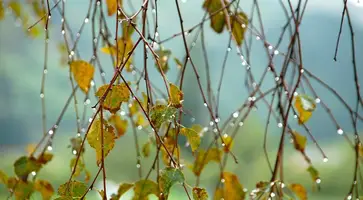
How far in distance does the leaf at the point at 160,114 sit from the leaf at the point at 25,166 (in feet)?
0.97

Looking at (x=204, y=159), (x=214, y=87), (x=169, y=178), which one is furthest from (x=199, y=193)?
(x=214, y=87)

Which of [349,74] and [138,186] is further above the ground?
[349,74]

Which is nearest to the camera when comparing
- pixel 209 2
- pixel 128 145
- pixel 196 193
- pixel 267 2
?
pixel 196 193

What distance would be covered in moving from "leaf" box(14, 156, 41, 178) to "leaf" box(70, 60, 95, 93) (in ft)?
0.41

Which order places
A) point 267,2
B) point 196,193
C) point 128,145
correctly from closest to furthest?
point 196,193
point 267,2
point 128,145

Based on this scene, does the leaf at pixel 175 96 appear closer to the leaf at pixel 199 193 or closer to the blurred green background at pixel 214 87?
the leaf at pixel 199 193

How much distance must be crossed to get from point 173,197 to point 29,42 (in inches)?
39.4

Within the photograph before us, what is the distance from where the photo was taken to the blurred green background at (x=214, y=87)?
7.70ft

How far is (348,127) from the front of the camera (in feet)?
8.05

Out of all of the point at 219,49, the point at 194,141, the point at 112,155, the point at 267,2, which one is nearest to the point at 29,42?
the point at 112,155

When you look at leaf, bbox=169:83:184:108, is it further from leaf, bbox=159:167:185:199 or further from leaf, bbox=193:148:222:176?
leaf, bbox=193:148:222:176

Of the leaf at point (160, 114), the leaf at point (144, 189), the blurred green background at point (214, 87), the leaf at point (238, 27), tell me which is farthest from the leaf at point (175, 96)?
the blurred green background at point (214, 87)

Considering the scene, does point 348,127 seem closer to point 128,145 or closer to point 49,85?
point 128,145

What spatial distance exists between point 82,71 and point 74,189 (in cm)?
21
